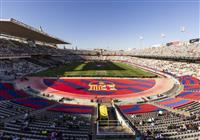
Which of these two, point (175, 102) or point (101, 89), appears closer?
point (175, 102)

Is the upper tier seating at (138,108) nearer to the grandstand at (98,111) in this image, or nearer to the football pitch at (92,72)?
the grandstand at (98,111)

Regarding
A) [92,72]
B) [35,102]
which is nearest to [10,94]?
[35,102]

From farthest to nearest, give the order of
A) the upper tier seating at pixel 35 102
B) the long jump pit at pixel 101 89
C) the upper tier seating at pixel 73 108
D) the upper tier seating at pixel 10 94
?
1. the long jump pit at pixel 101 89
2. the upper tier seating at pixel 10 94
3. the upper tier seating at pixel 35 102
4. the upper tier seating at pixel 73 108

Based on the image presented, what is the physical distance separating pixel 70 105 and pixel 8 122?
475 inches

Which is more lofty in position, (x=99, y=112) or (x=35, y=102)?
(x=35, y=102)

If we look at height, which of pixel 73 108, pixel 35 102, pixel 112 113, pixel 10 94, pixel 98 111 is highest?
pixel 10 94

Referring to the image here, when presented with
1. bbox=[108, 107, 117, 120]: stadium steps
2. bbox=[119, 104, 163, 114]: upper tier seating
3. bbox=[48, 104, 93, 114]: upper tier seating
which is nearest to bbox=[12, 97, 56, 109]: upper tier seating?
bbox=[48, 104, 93, 114]: upper tier seating

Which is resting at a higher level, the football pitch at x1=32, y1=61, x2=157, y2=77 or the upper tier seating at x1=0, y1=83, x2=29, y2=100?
the football pitch at x1=32, y1=61, x2=157, y2=77

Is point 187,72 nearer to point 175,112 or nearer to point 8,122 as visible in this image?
point 175,112

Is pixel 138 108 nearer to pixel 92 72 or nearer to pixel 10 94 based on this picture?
pixel 10 94

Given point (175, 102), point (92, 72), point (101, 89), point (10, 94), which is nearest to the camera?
point (175, 102)

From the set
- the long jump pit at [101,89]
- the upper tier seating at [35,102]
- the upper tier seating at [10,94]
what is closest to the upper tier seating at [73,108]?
the upper tier seating at [35,102]

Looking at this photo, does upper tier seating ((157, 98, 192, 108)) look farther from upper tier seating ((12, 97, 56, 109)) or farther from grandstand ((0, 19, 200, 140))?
upper tier seating ((12, 97, 56, 109))

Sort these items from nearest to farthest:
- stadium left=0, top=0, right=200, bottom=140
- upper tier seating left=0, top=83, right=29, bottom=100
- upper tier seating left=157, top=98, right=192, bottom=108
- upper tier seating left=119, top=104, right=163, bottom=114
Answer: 1. stadium left=0, top=0, right=200, bottom=140
2. upper tier seating left=119, top=104, right=163, bottom=114
3. upper tier seating left=157, top=98, right=192, bottom=108
4. upper tier seating left=0, top=83, right=29, bottom=100
